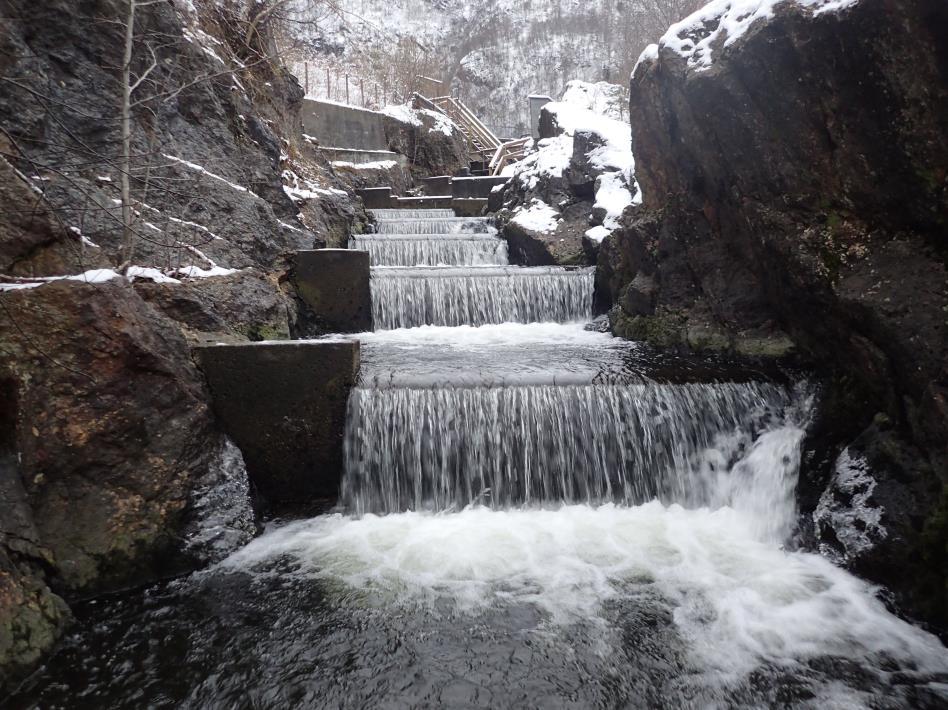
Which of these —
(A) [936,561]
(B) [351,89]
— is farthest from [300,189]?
(B) [351,89]

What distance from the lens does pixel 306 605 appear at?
3580mm

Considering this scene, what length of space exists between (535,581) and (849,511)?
2156 millimetres

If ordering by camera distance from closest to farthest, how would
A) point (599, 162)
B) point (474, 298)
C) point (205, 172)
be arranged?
point (205, 172) < point (474, 298) < point (599, 162)

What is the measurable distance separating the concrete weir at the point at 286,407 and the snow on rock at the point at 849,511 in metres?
3.67

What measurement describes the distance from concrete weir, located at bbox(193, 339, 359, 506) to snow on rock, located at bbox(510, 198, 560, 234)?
6880mm

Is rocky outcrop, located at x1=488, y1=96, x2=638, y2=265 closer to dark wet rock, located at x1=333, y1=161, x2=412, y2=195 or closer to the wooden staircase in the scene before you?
dark wet rock, located at x1=333, y1=161, x2=412, y2=195

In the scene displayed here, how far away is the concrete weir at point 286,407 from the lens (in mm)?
4539

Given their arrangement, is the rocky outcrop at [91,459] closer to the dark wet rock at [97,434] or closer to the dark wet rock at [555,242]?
the dark wet rock at [97,434]

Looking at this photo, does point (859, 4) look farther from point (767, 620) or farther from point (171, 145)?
point (171, 145)

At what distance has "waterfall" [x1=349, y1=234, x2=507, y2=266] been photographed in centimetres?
1064

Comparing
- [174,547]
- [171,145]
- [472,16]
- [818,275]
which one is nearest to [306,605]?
[174,547]

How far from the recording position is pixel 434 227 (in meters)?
13.1

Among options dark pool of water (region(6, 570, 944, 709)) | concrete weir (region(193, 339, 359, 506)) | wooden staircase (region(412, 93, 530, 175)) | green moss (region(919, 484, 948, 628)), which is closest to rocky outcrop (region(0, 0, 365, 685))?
concrete weir (region(193, 339, 359, 506))

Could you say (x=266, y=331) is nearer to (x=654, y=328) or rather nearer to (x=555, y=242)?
(x=654, y=328)
